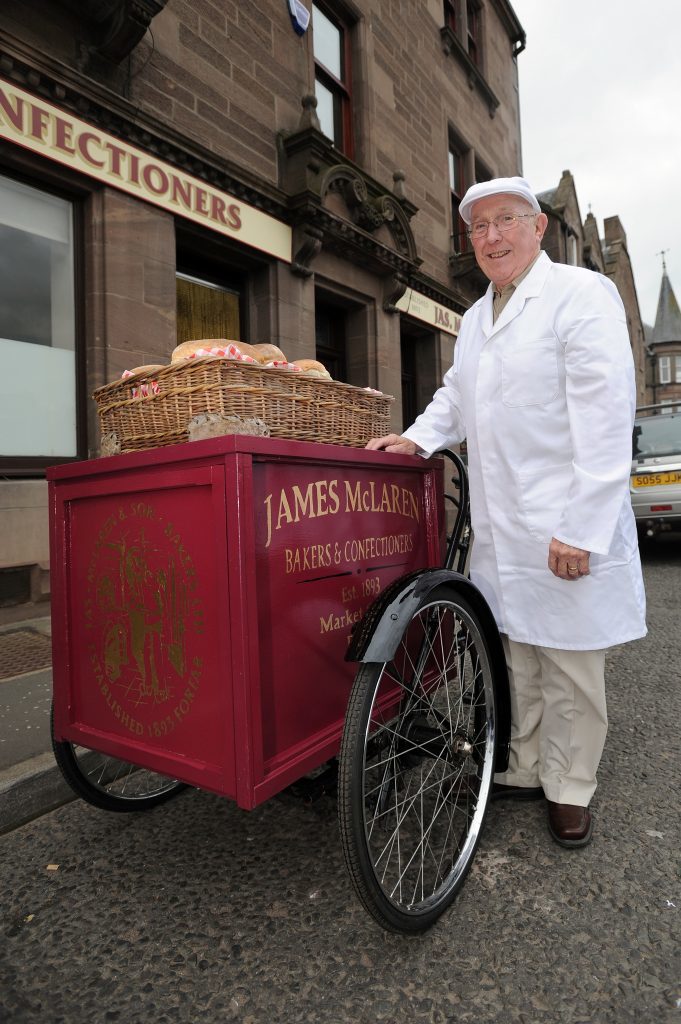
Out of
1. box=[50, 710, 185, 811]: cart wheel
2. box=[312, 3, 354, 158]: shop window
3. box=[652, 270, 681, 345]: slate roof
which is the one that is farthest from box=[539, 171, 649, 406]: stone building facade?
box=[652, 270, 681, 345]: slate roof

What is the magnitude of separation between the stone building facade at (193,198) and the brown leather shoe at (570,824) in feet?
13.2

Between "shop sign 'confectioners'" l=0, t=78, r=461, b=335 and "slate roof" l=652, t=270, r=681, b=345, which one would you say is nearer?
"shop sign 'confectioners'" l=0, t=78, r=461, b=335

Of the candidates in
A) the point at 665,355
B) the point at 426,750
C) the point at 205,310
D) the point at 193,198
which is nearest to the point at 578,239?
the point at 205,310

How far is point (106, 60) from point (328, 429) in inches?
193

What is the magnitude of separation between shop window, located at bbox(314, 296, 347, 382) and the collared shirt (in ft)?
20.9

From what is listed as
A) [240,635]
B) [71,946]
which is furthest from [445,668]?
[71,946]

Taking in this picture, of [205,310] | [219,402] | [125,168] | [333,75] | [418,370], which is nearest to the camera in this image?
[219,402]

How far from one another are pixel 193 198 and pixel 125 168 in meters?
0.73

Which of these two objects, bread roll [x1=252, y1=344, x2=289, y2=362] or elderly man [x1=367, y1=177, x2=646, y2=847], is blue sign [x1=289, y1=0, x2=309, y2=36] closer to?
elderly man [x1=367, y1=177, x2=646, y2=847]

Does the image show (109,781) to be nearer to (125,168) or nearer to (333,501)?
(333,501)

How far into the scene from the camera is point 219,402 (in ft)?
5.36

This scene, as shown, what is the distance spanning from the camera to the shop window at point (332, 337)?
853 cm

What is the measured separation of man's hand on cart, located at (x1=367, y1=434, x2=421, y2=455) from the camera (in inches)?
83.3

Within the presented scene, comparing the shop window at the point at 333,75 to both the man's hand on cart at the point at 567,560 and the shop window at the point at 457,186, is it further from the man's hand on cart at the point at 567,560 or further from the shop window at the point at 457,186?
the man's hand on cart at the point at 567,560
